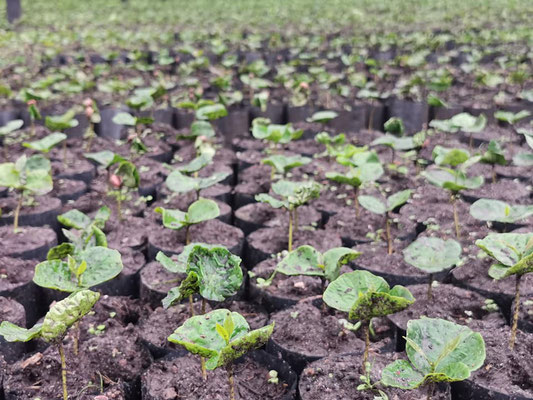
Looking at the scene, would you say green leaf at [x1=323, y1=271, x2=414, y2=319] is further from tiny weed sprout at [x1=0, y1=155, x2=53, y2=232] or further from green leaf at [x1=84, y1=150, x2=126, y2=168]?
green leaf at [x1=84, y1=150, x2=126, y2=168]

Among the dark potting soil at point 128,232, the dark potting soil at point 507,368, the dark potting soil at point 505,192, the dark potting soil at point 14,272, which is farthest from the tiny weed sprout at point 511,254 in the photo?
the dark potting soil at point 14,272

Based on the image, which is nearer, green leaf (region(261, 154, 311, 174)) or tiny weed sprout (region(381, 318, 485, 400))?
tiny weed sprout (region(381, 318, 485, 400))

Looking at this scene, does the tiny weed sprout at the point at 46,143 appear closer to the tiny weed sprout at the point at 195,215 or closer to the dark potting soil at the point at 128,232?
the dark potting soil at the point at 128,232

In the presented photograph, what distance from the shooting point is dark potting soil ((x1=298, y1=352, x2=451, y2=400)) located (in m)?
1.59

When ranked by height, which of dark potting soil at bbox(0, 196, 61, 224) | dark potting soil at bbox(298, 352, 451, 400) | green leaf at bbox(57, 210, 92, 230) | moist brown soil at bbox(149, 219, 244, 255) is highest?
green leaf at bbox(57, 210, 92, 230)

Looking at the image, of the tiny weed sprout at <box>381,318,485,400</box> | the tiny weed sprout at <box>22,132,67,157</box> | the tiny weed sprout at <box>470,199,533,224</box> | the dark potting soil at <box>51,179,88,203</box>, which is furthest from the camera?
the dark potting soil at <box>51,179,88,203</box>

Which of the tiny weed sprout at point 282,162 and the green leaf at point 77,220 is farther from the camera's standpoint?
the tiny weed sprout at point 282,162

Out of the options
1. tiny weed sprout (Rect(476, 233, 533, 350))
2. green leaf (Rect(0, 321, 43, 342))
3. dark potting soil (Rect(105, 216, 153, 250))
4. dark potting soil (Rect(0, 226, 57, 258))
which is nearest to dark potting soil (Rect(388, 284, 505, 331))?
tiny weed sprout (Rect(476, 233, 533, 350))

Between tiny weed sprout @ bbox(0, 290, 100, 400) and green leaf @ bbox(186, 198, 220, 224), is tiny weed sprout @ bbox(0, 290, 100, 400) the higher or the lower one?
the higher one

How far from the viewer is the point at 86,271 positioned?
1800 millimetres

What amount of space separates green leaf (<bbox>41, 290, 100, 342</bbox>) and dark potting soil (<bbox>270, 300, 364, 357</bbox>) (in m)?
0.68

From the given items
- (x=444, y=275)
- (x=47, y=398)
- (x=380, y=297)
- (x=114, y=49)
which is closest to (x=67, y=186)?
(x=47, y=398)

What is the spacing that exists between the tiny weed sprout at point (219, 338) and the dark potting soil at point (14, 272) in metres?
1.10

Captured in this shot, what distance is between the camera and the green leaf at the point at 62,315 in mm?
1414
